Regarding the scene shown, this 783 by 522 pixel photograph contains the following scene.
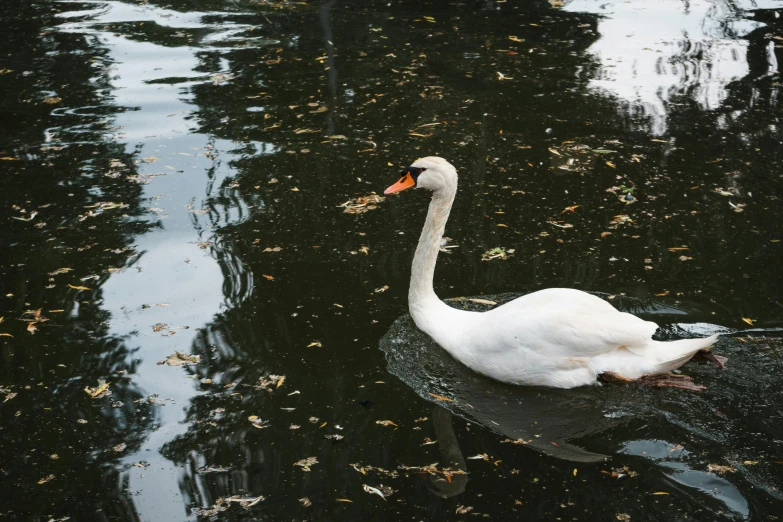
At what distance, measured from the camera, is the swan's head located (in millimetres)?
5383

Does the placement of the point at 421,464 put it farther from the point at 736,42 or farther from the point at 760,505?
the point at 736,42

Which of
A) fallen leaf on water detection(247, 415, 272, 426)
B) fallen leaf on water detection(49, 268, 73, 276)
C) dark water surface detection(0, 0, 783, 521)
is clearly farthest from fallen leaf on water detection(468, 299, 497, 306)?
fallen leaf on water detection(49, 268, 73, 276)

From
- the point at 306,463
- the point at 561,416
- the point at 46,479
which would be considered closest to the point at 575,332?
the point at 561,416

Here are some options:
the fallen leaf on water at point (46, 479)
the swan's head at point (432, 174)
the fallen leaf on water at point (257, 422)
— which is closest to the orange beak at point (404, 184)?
the swan's head at point (432, 174)

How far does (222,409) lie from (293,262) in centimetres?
169

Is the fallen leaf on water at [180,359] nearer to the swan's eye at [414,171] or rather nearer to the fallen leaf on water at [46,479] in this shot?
the fallen leaf on water at [46,479]

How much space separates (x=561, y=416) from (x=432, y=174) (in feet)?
5.61

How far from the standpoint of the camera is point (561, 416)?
4.73m

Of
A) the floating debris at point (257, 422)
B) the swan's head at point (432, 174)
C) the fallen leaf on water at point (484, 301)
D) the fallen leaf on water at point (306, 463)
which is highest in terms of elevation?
the swan's head at point (432, 174)

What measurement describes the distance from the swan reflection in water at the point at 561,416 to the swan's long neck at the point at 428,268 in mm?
184

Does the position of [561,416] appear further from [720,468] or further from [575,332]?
[720,468]

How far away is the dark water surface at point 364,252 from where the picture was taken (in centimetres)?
429

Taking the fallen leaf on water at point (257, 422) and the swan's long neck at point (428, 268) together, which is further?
the swan's long neck at point (428, 268)

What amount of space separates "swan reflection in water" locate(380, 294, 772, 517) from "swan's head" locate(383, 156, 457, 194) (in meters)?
0.98
